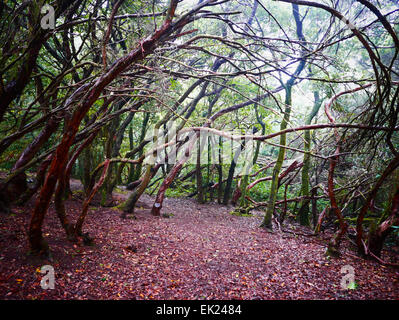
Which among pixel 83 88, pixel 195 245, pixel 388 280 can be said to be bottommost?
pixel 195 245

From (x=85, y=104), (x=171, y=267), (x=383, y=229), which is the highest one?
(x=85, y=104)

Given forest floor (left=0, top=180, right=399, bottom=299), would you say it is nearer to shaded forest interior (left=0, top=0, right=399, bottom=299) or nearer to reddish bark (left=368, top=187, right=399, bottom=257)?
shaded forest interior (left=0, top=0, right=399, bottom=299)

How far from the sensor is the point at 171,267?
342 cm

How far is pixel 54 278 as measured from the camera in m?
2.42

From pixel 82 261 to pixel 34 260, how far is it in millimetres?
573

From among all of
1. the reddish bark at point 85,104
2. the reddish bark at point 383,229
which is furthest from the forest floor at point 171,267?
the reddish bark at point 85,104

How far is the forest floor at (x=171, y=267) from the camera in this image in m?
2.49

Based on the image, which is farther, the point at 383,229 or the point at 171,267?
the point at 383,229

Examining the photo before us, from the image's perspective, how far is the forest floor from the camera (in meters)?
2.49

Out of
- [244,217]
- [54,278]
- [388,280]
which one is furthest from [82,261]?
[244,217]

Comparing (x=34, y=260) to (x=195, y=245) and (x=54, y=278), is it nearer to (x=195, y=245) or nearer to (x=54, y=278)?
(x=54, y=278)

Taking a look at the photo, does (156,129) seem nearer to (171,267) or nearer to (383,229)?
(171,267)

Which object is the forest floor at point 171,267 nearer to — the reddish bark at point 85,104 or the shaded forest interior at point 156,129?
the shaded forest interior at point 156,129

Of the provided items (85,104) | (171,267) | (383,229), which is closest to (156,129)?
(171,267)
